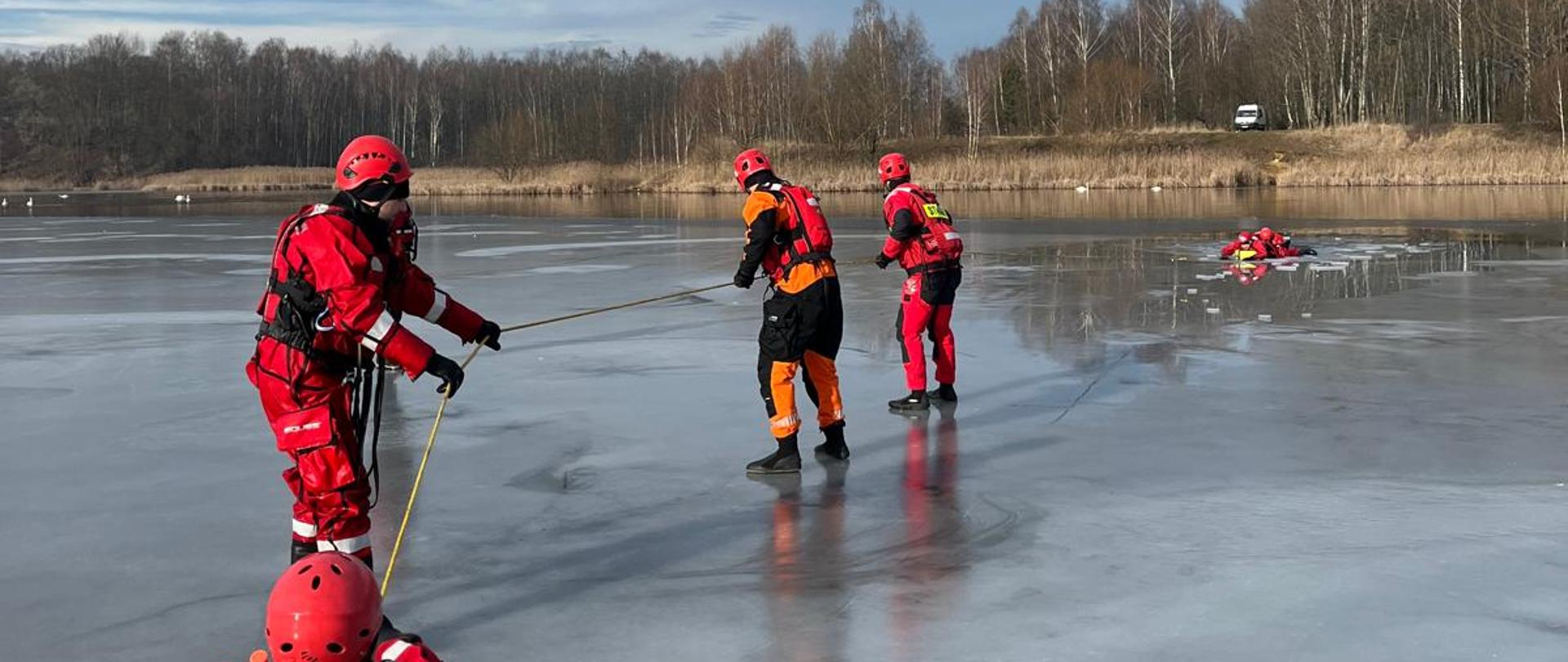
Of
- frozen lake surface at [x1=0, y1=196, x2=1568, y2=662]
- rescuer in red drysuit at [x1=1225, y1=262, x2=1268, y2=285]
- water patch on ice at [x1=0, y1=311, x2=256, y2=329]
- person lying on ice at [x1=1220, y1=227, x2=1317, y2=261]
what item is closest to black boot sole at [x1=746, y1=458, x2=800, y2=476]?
frozen lake surface at [x1=0, y1=196, x2=1568, y2=662]

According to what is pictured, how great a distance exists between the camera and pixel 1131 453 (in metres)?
7.84

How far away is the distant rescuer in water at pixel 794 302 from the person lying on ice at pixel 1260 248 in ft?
42.3

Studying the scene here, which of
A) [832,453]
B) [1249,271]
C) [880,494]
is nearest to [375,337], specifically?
[880,494]

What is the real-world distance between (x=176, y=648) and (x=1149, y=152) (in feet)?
199

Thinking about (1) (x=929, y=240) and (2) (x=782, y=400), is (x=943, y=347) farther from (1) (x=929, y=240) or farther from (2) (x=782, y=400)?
(2) (x=782, y=400)

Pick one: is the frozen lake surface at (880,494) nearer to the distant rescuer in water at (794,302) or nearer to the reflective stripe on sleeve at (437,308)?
the distant rescuer in water at (794,302)

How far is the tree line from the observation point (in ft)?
236

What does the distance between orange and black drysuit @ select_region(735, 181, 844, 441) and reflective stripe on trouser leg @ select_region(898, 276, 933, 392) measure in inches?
58.0

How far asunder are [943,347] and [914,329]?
21cm

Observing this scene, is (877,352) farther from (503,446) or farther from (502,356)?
(503,446)

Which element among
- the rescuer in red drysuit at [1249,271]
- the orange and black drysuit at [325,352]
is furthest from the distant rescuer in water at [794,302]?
the rescuer in red drysuit at [1249,271]

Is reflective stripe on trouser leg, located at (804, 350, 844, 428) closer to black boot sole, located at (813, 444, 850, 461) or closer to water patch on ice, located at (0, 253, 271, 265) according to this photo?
black boot sole, located at (813, 444, 850, 461)

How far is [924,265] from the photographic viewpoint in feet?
31.7

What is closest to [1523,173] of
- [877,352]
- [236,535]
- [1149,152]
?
[1149,152]
